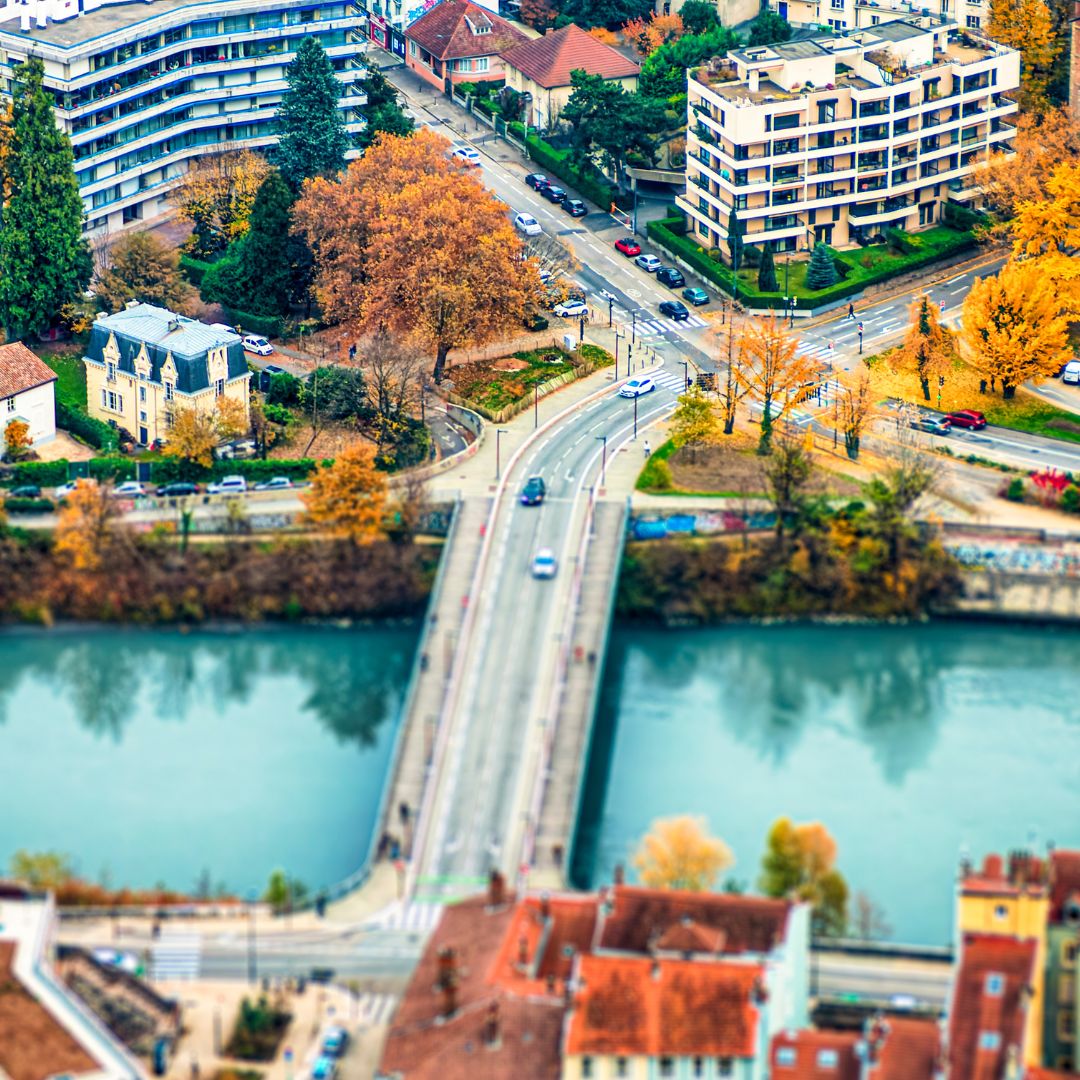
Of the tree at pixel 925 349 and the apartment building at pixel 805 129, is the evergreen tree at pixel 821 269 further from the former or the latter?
the tree at pixel 925 349

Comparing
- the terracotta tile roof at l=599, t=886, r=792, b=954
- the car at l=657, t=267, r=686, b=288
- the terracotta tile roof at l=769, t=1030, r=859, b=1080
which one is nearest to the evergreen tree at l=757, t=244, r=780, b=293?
the car at l=657, t=267, r=686, b=288

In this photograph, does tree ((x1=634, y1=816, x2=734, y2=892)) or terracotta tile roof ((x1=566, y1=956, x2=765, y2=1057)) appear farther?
tree ((x1=634, y1=816, x2=734, y2=892))

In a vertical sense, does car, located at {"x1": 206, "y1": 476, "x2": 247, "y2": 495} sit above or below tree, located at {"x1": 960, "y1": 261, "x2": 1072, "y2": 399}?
below

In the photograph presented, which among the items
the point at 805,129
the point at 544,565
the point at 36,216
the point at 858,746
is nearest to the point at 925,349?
the point at 805,129

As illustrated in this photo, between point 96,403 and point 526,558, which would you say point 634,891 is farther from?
point 96,403

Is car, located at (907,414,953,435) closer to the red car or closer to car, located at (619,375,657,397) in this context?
the red car

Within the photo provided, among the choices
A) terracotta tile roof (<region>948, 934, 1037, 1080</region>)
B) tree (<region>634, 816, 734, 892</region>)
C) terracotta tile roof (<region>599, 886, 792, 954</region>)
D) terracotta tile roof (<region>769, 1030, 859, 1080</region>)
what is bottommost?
tree (<region>634, 816, 734, 892</region>)
